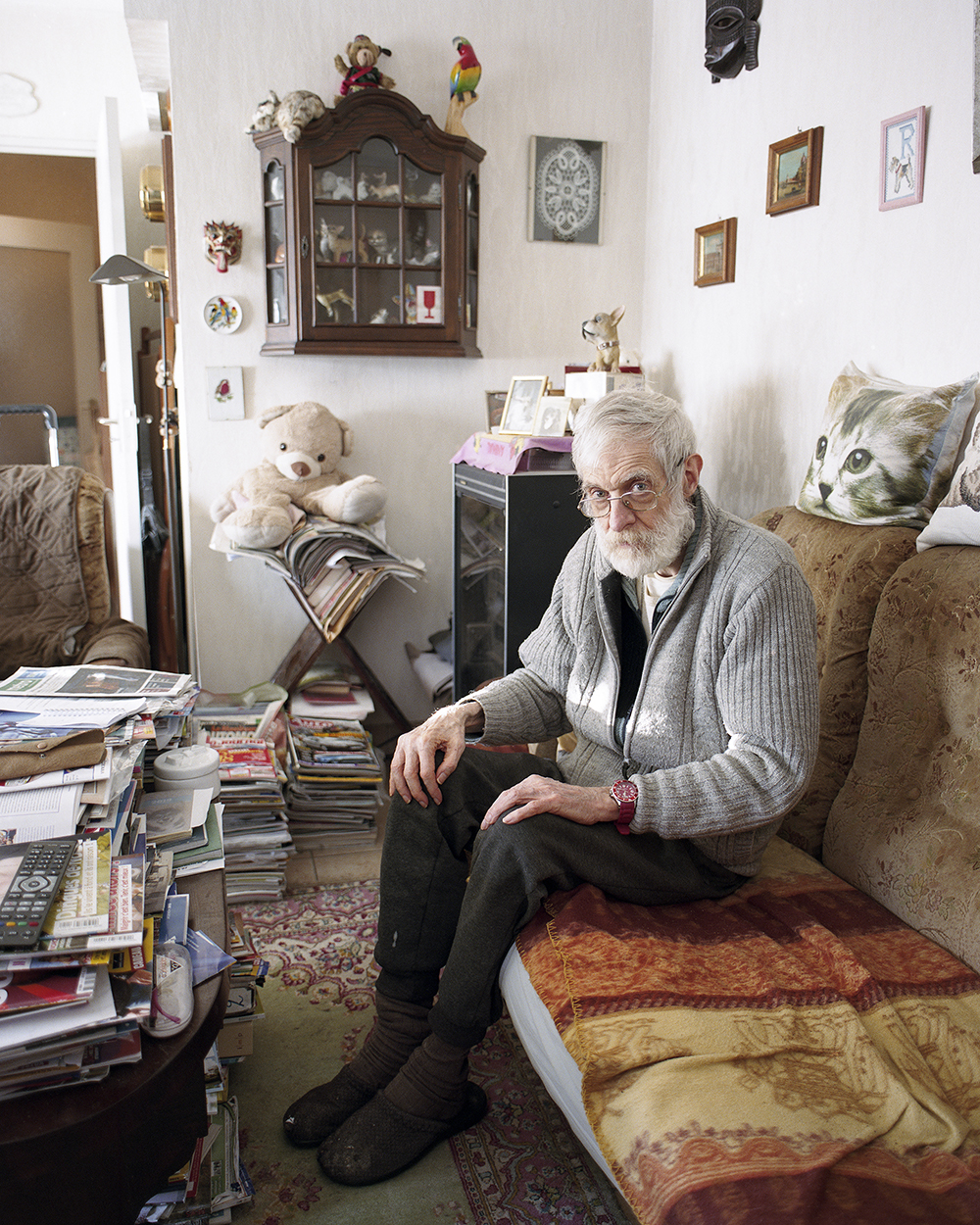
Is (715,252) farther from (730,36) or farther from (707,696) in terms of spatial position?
(707,696)

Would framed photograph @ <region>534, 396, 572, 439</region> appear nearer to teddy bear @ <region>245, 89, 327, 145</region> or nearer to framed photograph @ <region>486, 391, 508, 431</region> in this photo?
framed photograph @ <region>486, 391, 508, 431</region>

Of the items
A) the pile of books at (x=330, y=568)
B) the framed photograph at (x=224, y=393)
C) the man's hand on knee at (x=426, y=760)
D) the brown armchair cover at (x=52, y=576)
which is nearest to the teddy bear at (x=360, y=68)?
the framed photograph at (x=224, y=393)

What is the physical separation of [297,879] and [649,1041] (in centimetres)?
146

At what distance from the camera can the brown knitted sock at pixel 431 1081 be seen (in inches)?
54.0

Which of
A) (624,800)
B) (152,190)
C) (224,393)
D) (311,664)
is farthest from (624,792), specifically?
(152,190)

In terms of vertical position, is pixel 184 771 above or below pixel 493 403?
below

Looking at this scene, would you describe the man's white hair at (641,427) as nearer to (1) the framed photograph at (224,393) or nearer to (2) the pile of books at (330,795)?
(2) the pile of books at (330,795)

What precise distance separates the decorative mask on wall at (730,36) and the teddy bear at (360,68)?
88 cm

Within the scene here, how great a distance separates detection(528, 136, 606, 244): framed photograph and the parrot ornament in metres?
0.26

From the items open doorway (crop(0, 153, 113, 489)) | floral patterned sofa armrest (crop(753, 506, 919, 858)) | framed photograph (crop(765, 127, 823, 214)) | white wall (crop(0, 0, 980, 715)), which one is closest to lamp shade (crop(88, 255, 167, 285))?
white wall (crop(0, 0, 980, 715))

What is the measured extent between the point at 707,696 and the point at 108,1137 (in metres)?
0.93

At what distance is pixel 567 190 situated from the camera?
2.91 metres

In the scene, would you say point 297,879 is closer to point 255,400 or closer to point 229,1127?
point 229,1127

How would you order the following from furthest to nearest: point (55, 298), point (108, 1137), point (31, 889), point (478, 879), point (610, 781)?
point (55, 298) < point (610, 781) < point (478, 879) < point (31, 889) < point (108, 1137)
